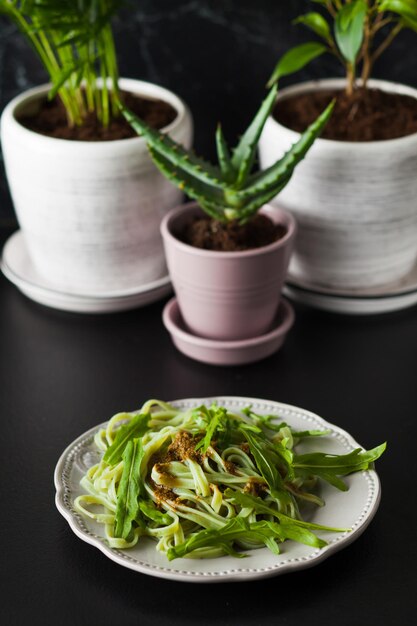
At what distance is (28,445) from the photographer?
1209mm

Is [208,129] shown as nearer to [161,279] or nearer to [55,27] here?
[161,279]

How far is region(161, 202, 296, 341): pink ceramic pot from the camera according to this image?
129 centimetres

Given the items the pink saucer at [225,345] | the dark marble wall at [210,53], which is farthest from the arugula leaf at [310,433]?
the dark marble wall at [210,53]

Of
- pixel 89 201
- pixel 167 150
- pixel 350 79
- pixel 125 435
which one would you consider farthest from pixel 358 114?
pixel 125 435

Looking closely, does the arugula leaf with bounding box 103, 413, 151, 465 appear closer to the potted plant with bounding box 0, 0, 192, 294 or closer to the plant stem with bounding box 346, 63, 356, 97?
the potted plant with bounding box 0, 0, 192, 294

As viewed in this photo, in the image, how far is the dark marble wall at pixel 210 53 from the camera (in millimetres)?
1547

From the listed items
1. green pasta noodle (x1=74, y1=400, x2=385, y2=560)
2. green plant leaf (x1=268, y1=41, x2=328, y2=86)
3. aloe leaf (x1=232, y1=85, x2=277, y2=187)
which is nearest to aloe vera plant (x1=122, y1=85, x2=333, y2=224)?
aloe leaf (x1=232, y1=85, x2=277, y2=187)

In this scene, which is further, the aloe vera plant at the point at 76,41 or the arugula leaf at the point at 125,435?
the aloe vera plant at the point at 76,41

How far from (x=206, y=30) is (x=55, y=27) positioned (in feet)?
1.11

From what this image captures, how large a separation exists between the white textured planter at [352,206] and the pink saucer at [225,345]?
0.12 meters

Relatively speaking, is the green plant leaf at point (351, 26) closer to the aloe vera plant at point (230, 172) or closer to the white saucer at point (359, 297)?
the aloe vera plant at point (230, 172)

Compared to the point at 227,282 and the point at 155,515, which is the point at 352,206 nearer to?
the point at 227,282

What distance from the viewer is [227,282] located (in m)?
1.30

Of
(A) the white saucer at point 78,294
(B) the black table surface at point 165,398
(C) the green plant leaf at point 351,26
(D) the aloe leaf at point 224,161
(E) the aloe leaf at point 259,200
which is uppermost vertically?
(C) the green plant leaf at point 351,26
